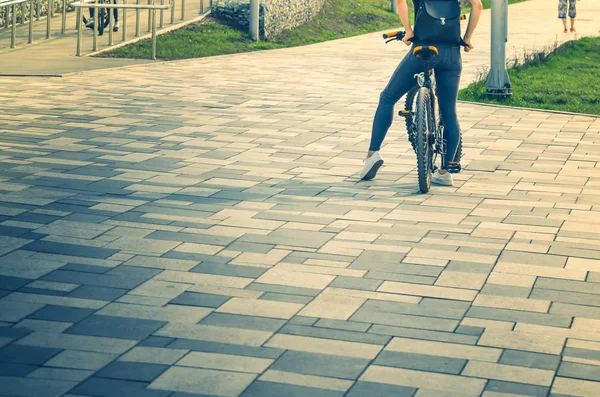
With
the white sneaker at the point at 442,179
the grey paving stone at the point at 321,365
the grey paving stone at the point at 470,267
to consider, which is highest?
the white sneaker at the point at 442,179

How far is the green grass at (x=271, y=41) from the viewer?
58.9 feet

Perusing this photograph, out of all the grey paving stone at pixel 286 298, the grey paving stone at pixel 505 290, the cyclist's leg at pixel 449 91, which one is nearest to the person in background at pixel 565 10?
the cyclist's leg at pixel 449 91

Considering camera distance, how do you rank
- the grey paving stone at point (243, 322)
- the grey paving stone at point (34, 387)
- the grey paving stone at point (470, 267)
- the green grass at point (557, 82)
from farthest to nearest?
the green grass at point (557, 82) → the grey paving stone at point (470, 267) → the grey paving stone at point (243, 322) → the grey paving stone at point (34, 387)

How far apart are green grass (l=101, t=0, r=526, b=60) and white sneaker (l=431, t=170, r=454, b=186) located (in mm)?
9525

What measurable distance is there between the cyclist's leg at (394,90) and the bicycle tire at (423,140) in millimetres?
226

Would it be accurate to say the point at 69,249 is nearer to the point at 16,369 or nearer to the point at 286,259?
the point at 286,259

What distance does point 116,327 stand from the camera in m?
5.01

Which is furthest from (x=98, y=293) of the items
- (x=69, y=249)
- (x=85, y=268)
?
(x=69, y=249)

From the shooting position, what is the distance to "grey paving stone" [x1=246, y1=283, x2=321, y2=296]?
18.4 feet

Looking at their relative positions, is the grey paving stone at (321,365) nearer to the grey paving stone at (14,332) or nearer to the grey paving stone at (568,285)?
the grey paving stone at (14,332)

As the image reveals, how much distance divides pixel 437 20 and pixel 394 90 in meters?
0.66

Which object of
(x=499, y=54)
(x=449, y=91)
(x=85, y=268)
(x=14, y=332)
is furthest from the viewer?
Result: (x=499, y=54)

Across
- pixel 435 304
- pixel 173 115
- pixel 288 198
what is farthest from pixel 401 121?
pixel 435 304

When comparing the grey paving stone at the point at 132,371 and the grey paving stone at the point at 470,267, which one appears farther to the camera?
the grey paving stone at the point at 470,267
